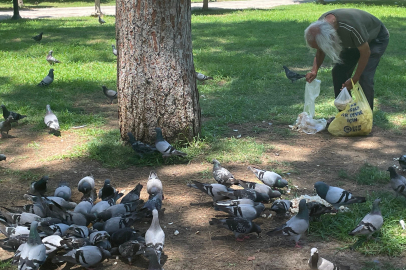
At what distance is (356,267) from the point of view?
3.40 metres

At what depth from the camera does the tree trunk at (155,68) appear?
5.45 m

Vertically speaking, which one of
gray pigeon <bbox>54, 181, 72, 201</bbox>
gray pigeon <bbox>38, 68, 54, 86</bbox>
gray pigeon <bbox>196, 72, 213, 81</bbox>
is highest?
gray pigeon <bbox>196, 72, 213, 81</bbox>

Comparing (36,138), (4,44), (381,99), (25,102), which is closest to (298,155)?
(381,99)

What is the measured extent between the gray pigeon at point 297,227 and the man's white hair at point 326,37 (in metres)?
3.00

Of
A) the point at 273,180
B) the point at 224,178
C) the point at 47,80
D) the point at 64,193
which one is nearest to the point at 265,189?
the point at 273,180

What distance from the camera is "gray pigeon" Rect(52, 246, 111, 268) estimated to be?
3.32 metres

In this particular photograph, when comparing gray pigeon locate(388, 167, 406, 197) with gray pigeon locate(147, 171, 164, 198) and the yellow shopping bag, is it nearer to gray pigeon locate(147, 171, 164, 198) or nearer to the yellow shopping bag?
the yellow shopping bag

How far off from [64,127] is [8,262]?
3651 mm

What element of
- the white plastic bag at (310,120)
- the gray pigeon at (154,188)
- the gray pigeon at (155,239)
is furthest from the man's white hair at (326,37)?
the gray pigeon at (155,239)

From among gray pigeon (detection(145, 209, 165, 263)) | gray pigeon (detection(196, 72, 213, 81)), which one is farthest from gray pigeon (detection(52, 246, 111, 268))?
gray pigeon (detection(196, 72, 213, 81))

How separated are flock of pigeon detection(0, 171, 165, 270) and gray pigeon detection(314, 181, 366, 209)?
1659 millimetres

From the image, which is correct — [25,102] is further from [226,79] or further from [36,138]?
[226,79]

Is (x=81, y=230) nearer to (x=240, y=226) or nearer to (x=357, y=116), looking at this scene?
(x=240, y=226)

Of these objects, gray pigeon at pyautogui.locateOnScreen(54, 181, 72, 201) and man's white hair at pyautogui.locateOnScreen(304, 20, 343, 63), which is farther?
man's white hair at pyautogui.locateOnScreen(304, 20, 343, 63)
